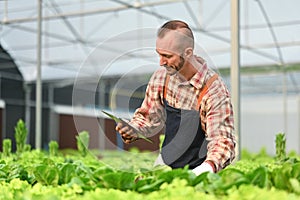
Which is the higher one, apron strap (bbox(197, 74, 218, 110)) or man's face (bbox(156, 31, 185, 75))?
man's face (bbox(156, 31, 185, 75))

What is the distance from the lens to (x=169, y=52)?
7.38ft

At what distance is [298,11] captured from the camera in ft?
37.1

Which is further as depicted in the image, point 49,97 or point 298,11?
point 49,97

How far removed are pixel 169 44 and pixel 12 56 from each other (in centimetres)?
1206

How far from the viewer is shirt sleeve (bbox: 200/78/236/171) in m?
2.21

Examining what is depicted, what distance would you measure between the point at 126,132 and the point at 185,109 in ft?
1.02

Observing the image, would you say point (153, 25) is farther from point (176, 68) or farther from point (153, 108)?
point (176, 68)

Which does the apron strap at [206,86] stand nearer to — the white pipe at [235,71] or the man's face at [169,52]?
the man's face at [169,52]

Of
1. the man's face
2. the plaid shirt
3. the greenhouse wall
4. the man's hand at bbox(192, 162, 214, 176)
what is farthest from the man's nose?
the greenhouse wall

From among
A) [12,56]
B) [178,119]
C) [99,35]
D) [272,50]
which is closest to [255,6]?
[272,50]

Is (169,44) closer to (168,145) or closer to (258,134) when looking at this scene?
(168,145)

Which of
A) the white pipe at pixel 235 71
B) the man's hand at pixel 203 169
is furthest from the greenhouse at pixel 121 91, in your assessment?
the man's hand at pixel 203 169

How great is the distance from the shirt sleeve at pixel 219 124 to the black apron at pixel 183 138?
0.18 feet

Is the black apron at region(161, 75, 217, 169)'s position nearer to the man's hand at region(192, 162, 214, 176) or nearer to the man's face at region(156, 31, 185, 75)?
the man's face at region(156, 31, 185, 75)
